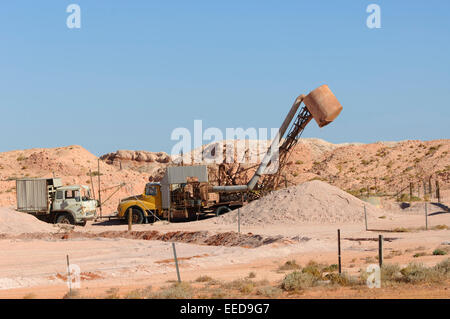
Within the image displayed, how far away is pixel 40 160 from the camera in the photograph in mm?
73812

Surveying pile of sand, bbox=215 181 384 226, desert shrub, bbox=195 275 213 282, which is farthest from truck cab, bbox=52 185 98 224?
desert shrub, bbox=195 275 213 282

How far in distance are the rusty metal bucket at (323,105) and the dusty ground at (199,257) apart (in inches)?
235

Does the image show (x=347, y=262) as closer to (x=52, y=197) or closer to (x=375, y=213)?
(x=375, y=213)

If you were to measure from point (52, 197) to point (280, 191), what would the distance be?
44.5ft

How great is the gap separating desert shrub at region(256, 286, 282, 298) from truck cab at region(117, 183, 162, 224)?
23390 millimetres

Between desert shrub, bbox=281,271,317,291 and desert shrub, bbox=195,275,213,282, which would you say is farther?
desert shrub, bbox=195,275,213,282

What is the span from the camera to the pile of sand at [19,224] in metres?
34.4

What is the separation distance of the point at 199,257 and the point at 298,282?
8.37 meters

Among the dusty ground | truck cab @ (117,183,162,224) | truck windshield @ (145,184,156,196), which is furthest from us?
truck windshield @ (145,184,156,196)

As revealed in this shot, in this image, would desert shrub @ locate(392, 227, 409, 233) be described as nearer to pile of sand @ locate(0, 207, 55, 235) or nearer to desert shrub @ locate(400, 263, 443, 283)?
desert shrub @ locate(400, 263, 443, 283)

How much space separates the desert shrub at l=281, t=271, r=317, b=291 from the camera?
599 inches

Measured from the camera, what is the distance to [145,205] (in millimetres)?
38094

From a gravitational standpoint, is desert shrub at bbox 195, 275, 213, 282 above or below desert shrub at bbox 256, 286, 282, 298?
below

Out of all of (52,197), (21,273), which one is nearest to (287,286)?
(21,273)
